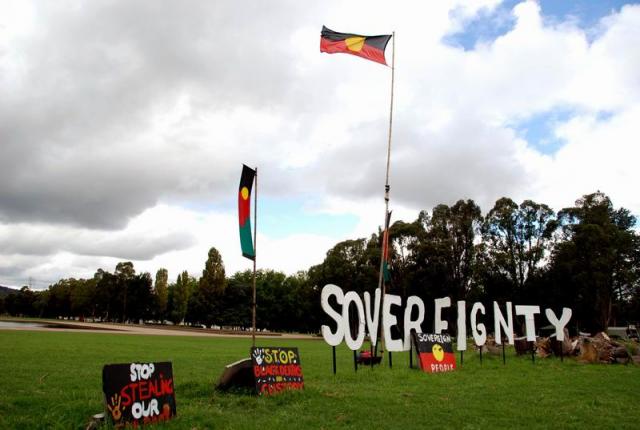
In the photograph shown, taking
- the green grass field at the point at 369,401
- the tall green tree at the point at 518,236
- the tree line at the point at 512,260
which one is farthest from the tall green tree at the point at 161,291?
the green grass field at the point at 369,401

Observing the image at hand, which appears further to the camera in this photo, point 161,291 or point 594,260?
point 161,291

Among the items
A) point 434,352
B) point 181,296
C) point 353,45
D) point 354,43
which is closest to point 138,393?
point 434,352

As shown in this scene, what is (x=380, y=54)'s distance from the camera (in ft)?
65.7

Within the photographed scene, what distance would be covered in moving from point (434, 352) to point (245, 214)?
9.93 meters

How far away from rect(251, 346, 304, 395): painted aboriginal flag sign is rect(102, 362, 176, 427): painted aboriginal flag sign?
2.66 meters

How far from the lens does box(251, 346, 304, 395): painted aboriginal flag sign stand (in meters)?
11.3

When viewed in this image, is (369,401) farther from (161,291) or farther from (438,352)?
(161,291)

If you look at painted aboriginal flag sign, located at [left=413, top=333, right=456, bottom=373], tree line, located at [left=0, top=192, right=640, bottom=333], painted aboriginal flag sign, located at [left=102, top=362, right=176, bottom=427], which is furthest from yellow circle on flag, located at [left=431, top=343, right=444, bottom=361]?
tree line, located at [left=0, top=192, right=640, bottom=333]

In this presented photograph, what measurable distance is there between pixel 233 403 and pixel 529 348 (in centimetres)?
2042

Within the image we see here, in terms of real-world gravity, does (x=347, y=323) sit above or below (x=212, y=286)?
below

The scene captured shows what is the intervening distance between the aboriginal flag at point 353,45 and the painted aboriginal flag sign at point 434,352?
10.6 metres

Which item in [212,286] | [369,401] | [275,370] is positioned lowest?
[369,401]

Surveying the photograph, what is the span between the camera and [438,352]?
18828mm

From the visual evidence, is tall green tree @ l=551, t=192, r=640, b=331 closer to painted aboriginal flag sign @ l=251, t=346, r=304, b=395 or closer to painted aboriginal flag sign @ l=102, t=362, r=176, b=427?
painted aboriginal flag sign @ l=251, t=346, r=304, b=395
